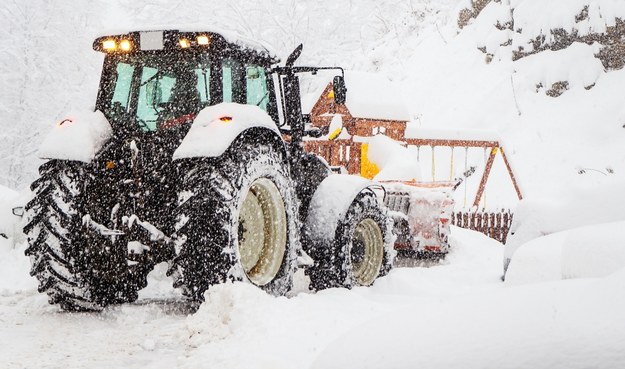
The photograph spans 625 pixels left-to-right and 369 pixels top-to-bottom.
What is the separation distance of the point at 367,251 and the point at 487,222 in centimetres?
597

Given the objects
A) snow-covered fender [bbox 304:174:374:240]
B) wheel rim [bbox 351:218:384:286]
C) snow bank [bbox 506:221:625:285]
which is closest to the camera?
snow bank [bbox 506:221:625:285]

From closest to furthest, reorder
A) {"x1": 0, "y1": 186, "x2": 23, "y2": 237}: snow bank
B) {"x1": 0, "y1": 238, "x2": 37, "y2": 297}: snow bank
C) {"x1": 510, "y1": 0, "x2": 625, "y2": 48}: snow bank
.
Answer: {"x1": 0, "y1": 238, "x2": 37, "y2": 297}: snow bank → {"x1": 0, "y1": 186, "x2": 23, "y2": 237}: snow bank → {"x1": 510, "y1": 0, "x2": 625, "y2": 48}: snow bank

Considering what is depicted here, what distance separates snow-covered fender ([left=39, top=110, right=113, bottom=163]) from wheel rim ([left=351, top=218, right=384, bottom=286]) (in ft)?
8.93

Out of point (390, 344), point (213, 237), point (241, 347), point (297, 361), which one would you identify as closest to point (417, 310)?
point (390, 344)

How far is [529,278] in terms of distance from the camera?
4.90 metres

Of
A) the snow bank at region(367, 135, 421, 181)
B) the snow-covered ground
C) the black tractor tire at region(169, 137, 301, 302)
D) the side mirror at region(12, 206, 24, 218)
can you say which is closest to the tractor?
the black tractor tire at region(169, 137, 301, 302)

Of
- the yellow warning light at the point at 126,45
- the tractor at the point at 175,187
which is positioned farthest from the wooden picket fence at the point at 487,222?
the yellow warning light at the point at 126,45

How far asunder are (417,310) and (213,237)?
2.52 m

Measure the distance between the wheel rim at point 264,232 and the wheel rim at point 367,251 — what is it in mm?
1511

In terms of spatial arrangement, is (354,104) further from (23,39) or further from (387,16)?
(387,16)

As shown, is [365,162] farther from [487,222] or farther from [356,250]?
[356,250]

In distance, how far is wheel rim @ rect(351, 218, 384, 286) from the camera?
6598mm

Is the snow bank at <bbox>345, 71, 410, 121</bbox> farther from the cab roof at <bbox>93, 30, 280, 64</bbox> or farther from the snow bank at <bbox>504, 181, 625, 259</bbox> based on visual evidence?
the cab roof at <bbox>93, 30, 280, 64</bbox>

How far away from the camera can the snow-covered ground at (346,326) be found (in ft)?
5.72
